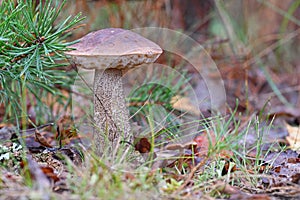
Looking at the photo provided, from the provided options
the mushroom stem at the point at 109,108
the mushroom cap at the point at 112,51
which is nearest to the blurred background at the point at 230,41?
the mushroom stem at the point at 109,108

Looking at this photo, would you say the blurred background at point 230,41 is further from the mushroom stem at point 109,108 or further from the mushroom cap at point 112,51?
the mushroom cap at point 112,51

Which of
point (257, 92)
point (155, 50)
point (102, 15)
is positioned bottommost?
point (257, 92)

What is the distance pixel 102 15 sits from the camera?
2.56m

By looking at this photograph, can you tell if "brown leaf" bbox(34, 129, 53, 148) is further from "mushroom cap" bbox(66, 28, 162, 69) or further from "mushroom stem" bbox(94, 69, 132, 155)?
"mushroom cap" bbox(66, 28, 162, 69)

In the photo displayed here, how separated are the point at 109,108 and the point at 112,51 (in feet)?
0.80

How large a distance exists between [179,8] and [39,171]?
242cm

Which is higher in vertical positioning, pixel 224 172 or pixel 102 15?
pixel 102 15

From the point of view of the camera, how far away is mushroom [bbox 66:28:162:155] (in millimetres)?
1186

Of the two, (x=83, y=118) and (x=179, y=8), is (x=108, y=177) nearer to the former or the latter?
(x=83, y=118)

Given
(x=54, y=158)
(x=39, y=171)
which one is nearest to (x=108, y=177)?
(x=39, y=171)

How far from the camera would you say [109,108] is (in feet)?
4.37

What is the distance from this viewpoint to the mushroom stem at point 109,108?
132 centimetres

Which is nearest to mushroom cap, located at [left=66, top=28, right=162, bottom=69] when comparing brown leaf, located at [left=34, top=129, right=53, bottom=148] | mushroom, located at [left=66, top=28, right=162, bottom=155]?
mushroom, located at [left=66, top=28, right=162, bottom=155]

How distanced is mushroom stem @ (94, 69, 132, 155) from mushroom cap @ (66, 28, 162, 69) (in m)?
0.08
